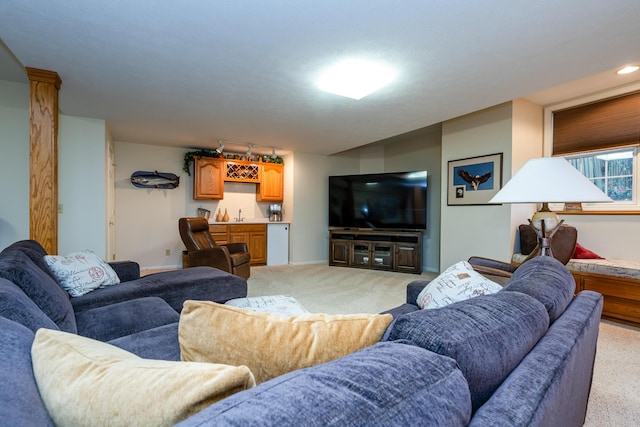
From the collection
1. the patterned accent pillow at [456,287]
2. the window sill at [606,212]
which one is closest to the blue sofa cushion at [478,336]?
the patterned accent pillow at [456,287]

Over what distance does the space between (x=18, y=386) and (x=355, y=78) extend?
8.85 feet

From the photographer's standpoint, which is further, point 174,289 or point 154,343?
point 174,289

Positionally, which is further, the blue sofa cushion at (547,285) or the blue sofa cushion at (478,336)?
the blue sofa cushion at (547,285)

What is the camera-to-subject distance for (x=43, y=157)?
8.88 ft

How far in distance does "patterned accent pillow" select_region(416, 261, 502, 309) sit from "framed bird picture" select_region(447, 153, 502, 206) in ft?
9.08

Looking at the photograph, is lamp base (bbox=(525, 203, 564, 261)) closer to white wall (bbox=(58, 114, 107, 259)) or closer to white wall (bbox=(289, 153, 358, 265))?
white wall (bbox=(58, 114, 107, 259))

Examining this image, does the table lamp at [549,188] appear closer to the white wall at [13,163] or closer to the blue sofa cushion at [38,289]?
the blue sofa cushion at [38,289]

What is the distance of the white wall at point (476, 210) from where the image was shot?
12.5 ft

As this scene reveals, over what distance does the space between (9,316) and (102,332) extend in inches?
29.0

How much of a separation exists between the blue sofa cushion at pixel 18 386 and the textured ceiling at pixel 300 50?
1.83 metres

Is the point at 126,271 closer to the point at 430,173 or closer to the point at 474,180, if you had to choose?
the point at 474,180

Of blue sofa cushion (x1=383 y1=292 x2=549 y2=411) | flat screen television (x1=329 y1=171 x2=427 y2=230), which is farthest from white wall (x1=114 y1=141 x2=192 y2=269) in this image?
blue sofa cushion (x1=383 y1=292 x2=549 y2=411)

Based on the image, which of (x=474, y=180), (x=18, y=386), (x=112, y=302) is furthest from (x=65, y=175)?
(x=474, y=180)

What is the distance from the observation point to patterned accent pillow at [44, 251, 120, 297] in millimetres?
2057
